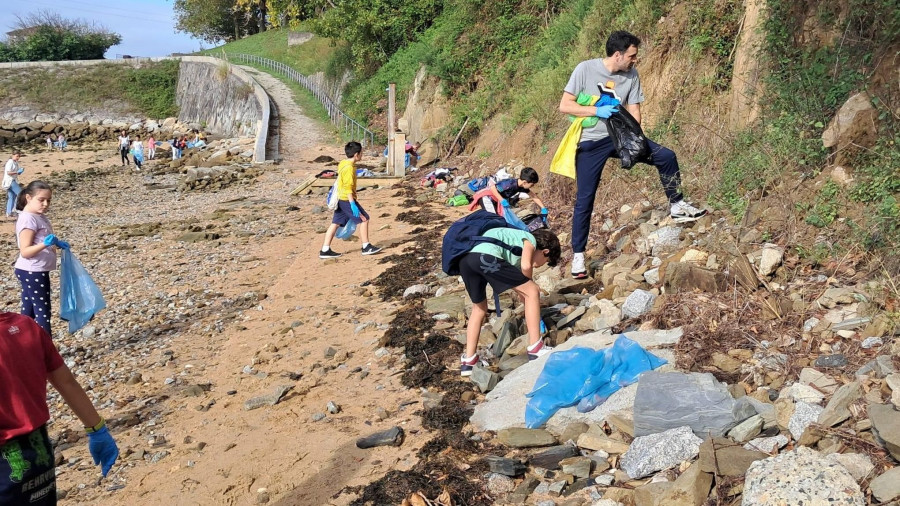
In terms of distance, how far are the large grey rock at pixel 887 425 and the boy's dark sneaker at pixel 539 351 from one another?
217 cm

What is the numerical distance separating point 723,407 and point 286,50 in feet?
154

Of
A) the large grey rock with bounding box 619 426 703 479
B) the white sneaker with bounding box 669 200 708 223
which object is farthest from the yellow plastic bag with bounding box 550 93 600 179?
the large grey rock with bounding box 619 426 703 479

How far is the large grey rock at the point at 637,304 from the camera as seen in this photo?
16.9 feet

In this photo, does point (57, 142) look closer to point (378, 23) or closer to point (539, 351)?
point (378, 23)

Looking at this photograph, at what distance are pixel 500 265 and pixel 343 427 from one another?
1.48 meters

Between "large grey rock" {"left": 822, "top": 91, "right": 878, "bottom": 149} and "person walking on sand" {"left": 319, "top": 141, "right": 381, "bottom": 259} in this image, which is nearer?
"large grey rock" {"left": 822, "top": 91, "right": 878, "bottom": 149}

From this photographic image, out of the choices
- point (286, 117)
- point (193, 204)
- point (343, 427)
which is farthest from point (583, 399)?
point (286, 117)

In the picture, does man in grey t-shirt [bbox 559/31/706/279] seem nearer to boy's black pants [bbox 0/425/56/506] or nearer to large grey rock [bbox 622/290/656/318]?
large grey rock [bbox 622/290/656/318]

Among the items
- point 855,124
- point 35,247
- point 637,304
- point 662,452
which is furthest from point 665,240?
point 35,247

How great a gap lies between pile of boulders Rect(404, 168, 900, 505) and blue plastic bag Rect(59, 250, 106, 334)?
347 centimetres

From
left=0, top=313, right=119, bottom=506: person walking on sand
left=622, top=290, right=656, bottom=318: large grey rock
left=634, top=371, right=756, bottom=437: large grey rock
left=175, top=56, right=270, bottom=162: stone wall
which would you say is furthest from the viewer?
left=175, top=56, right=270, bottom=162: stone wall

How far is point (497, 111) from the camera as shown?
15977mm

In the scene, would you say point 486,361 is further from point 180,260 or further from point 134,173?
point 134,173

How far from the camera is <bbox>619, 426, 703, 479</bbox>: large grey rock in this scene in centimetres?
348
